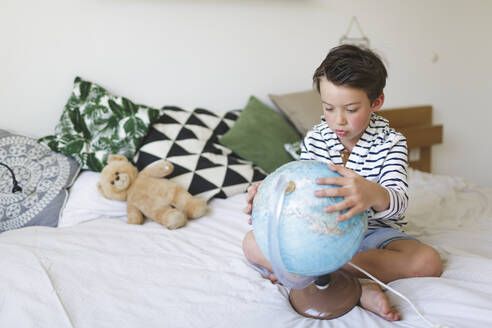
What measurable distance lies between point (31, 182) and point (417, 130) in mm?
2275

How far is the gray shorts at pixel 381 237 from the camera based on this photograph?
1047mm

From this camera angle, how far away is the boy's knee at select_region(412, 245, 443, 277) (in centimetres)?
97

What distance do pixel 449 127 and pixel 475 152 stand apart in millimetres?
333

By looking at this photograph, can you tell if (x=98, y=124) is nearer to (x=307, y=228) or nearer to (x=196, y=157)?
(x=196, y=157)

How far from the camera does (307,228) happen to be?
0.71 metres

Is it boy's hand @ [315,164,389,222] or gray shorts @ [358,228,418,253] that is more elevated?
boy's hand @ [315,164,389,222]

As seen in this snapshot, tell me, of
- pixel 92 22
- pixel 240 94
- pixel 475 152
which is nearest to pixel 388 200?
pixel 240 94

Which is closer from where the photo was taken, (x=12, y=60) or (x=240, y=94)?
(x=12, y=60)

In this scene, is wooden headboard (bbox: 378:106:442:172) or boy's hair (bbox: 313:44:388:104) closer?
boy's hair (bbox: 313:44:388:104)

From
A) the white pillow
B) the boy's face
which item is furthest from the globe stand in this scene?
the white pillow

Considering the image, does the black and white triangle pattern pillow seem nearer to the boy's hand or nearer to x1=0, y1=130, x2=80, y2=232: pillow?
x1=0, y1=130, x2=80, y2=232: pillow

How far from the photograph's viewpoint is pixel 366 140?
1095 millimetres

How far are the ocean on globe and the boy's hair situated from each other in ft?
0.99

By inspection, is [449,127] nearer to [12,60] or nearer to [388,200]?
[388,200]
